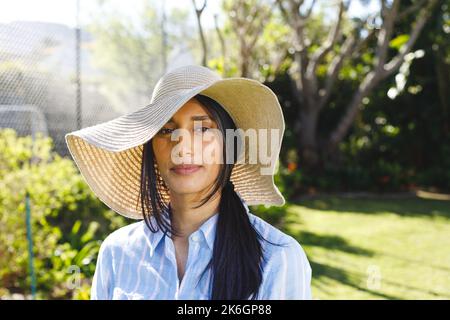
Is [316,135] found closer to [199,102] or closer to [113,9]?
[113,9]

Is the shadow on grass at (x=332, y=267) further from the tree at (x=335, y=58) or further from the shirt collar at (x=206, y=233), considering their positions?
the tree at (x=335, y=58)

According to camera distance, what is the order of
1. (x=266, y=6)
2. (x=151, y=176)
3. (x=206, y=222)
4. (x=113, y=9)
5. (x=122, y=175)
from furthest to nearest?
(x=113, y=9)
(x=266, y=6)
(x=122, y=175)
(x=151, y=176)
(x=206, y=222)

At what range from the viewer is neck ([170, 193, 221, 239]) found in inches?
61.6

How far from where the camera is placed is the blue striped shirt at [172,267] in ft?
4.49

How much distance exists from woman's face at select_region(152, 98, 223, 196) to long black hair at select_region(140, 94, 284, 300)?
33 mm

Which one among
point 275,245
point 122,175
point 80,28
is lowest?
point 275,245

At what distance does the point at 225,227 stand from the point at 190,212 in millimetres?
135

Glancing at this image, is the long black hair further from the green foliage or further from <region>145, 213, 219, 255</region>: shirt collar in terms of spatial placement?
the green foliage

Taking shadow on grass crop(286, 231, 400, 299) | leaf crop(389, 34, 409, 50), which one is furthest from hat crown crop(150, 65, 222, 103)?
leaf crop(389, 34, 409, 50)

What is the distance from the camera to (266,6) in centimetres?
790

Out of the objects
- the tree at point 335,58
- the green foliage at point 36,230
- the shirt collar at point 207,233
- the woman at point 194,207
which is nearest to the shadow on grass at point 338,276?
the green foliage at point 36,230
